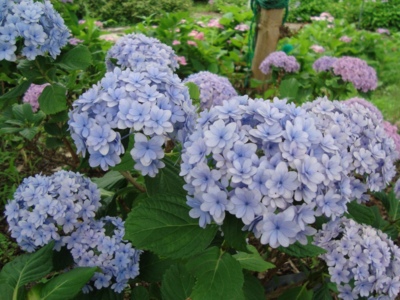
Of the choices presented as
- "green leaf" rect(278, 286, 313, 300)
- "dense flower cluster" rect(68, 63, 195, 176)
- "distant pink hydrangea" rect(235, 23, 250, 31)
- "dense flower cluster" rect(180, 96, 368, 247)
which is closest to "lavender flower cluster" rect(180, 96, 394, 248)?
"dense flower cluster" rect(180, 96, 368, 247)

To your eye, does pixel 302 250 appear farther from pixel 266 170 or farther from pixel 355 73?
pixel 355 73

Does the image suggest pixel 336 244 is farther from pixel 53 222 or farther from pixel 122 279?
pixel 53 222

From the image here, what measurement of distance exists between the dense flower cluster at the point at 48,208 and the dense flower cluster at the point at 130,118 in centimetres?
27

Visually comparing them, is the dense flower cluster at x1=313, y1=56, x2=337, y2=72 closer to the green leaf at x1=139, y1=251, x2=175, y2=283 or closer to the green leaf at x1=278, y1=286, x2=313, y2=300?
the green leaf at x1=278, y1=286, x2=313, y2=300

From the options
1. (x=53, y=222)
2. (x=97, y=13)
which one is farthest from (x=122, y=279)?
(x=97, y=13)

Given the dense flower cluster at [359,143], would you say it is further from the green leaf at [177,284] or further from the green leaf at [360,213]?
the green leaf at [177,284]

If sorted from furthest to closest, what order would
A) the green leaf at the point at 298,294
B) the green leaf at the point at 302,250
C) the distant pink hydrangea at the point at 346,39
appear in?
the distant pink hydrangea at the point at 346,39 → the green leaf at the point at 298,294 → the green leaf at the point at 302,250

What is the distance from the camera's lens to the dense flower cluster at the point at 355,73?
2609mm

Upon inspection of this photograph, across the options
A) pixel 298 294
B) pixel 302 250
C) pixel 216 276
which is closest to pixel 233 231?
pixel 216 276

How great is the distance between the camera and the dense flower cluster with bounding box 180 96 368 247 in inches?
39.0

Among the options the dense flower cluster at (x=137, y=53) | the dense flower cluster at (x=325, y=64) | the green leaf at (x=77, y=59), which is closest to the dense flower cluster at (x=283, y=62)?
the dense flower cluster at (x=325, y=64)

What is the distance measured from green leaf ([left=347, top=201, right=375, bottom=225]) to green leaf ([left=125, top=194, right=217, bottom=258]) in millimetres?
588

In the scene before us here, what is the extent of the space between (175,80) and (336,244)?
684 millimetres

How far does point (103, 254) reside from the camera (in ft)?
4.66
